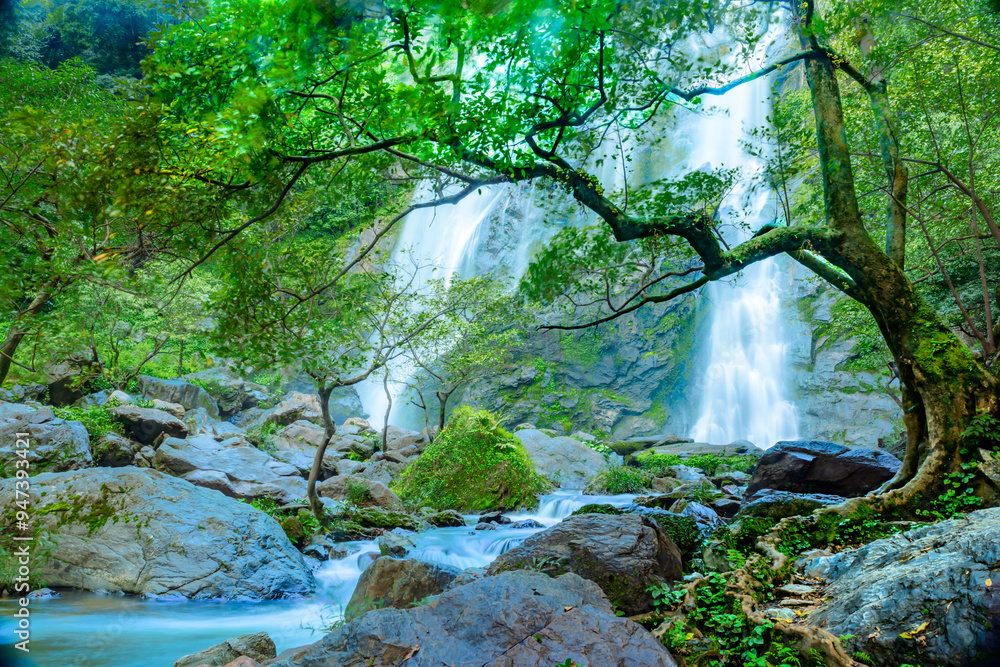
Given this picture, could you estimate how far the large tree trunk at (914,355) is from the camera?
19.1ft

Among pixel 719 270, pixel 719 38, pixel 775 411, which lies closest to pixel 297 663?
pixel 719 270

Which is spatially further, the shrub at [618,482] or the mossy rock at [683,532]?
the shrub at [618,482]

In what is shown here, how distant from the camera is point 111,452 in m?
11.4

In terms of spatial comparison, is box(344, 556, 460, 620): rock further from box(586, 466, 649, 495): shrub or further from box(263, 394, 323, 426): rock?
box(263, 394, 323, 426): rock

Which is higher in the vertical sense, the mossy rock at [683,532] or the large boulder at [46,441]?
the large boulder at [46,441]

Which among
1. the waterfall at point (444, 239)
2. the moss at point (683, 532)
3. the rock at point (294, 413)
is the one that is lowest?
the moss at point (683, 532)

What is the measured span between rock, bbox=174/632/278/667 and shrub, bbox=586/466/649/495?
12.6m

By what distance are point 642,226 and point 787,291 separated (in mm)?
28852

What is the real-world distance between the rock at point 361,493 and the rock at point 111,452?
14.2 feet

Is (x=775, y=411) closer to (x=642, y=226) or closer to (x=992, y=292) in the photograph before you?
(x=992, y=292)

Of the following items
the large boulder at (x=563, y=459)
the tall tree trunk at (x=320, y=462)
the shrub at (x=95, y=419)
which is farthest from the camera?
the large boulder at (x=563, y=459)

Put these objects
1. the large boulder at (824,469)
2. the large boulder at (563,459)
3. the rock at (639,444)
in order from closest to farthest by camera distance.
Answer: the large boulder at (824,469)
the large boulder at (563,459)
the rock at (639,444)

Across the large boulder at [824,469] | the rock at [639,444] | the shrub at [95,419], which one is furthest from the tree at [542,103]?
the rock at [639,444]

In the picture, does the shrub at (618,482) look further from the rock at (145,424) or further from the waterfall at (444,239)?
the waterfall at (444,239)
